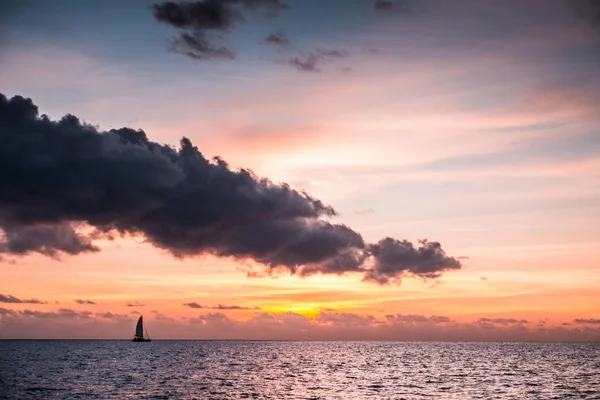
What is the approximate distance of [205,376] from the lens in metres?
139

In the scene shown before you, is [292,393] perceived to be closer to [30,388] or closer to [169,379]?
[169,379]

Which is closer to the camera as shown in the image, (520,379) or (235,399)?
(235,399)

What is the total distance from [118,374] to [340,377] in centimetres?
5094

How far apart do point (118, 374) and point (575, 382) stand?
3997 inches

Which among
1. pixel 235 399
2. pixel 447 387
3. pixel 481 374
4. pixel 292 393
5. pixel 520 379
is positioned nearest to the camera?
A: pixel 235 399

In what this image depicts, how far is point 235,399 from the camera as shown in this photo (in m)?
95.5

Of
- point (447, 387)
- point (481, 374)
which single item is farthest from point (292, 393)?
point (481, 374)

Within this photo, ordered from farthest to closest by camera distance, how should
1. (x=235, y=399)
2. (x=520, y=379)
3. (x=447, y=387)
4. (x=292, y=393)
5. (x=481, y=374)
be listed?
1. (x=481, y=374)
2. (x=520, y=379)
3. (x=447, y=387)
4. (x=292, y=393)
5. (x=235, y=399)

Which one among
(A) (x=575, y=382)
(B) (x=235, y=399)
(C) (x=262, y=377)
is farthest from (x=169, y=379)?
(A) (x=575, y=382)

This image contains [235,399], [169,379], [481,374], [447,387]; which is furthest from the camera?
[481,374]

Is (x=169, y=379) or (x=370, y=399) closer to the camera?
(x=370, y=399)

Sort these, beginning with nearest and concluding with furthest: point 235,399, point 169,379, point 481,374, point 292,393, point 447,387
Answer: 1. point 235,399
2. point 292,393
3. point 447,387
4. point 169,379
5. point 481,374

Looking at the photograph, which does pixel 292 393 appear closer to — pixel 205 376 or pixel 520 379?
pixel 205 376

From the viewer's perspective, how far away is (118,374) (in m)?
142
